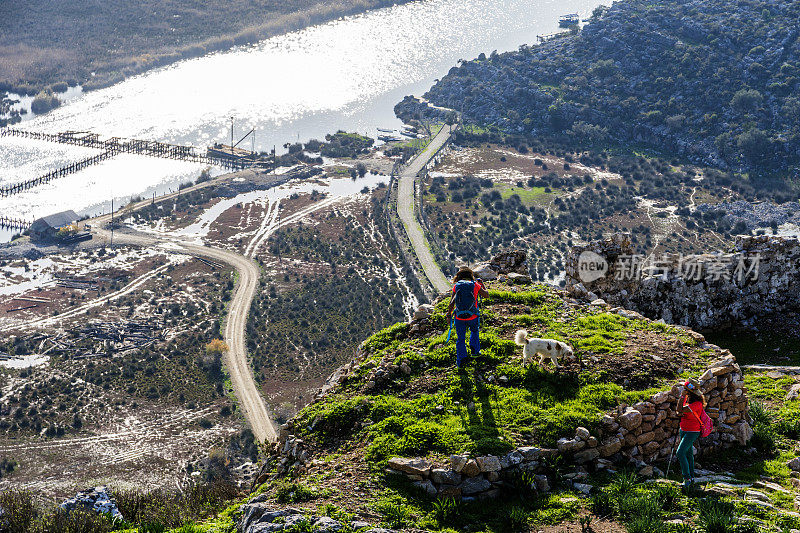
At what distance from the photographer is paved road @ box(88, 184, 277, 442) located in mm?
41875

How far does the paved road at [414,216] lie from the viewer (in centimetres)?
6166

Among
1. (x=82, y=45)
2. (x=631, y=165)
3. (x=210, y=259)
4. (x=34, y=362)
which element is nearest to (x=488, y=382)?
(x=34, y=362)

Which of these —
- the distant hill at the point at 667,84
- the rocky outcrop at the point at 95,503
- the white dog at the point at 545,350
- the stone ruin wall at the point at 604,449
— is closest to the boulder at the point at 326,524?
the stone ruin wall at the point at 604,449

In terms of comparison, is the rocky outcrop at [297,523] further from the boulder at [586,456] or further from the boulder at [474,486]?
the boulder at [586,456]

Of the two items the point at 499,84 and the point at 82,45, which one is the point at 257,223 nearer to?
the point at 499,84

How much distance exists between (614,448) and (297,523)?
15.7ft

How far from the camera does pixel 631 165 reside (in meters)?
85.4

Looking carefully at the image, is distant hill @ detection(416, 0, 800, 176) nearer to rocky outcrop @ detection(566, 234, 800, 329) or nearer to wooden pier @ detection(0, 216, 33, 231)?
wooden pier @ detection(0, 216, 33, 231)

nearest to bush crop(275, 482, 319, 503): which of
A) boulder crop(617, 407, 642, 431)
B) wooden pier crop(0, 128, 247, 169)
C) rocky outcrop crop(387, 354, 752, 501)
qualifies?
rocky outcrop crop(387, 354, 752, 501)

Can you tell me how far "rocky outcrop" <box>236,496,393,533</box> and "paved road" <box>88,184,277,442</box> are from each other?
16.1 meters

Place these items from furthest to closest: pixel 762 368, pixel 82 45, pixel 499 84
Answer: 1. pixel 82 45
2. pixel 499 84
3. pixel 762 368

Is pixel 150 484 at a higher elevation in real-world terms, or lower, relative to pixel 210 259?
lower

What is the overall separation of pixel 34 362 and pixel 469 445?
45.5 metres

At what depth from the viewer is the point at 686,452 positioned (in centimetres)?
1082
